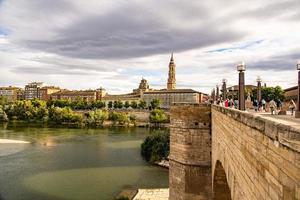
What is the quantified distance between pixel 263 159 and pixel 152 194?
19.6 metres

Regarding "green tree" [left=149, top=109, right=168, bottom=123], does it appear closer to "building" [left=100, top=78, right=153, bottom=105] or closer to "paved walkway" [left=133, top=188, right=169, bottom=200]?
"building" [left=100, top=78, right=153, bottom=105]

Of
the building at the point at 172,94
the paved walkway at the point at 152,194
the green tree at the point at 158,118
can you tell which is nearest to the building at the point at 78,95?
the building at the point at 172,94

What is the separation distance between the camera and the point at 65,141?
50.5 m

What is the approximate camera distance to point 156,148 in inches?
1471

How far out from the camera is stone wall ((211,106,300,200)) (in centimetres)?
356

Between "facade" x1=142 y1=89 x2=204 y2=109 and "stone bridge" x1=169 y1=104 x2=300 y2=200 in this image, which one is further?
"facade" x1=142 y1=89 x2=204 y2=109

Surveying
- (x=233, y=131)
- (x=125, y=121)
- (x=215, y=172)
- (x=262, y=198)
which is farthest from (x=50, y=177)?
(x=125, y=121)

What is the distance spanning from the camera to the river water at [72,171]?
24719 millimetres

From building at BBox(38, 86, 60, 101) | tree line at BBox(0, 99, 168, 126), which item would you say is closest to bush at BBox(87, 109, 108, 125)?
tree line at BBox(0, 99, 168, 126)

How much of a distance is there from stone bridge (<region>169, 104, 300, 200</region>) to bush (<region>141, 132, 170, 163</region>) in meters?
21.3

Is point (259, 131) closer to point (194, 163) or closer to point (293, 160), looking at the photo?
point (293, 160)

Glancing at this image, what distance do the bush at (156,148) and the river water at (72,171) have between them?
3.10 feet

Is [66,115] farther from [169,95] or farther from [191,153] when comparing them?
[191,153]

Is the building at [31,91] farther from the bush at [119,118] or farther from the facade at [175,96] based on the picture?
the bush at [119,118]
